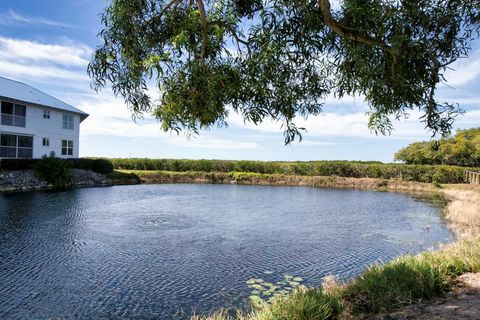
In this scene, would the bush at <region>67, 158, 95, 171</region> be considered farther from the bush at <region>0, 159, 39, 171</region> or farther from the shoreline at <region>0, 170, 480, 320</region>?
→ the shoreline at <region>0, 170, 480, 320</region>

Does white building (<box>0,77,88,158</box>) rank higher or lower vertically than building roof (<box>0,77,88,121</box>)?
lower

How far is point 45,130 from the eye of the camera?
1347 inches

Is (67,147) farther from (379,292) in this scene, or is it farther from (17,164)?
(379,292)

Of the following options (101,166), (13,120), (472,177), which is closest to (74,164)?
(101,166)

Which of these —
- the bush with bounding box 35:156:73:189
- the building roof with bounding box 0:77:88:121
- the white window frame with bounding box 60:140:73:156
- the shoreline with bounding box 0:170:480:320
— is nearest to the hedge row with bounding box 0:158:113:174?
the bush with bounding box 35:156:73:189

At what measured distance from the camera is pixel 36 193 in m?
25.2

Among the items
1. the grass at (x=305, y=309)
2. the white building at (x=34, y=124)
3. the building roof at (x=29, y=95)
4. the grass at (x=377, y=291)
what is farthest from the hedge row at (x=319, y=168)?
the grass at (x=305, y=309)

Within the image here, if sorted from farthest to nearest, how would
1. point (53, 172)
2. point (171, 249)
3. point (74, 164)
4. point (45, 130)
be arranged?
point (74, 164) < point (45, 130) < point (53, 172) < point (171, 249)

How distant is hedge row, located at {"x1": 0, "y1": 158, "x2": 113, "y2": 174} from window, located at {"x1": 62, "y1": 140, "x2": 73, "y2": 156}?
5.64ft

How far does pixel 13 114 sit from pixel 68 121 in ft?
20.2

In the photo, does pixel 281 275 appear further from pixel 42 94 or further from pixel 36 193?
pixel 42 94

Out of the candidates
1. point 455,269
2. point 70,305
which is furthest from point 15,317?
point 455,269

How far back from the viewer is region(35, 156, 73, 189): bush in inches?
1159

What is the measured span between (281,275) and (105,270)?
15.2 feet
